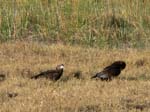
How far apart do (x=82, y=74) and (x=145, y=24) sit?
3.26m

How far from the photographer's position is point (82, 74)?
809 cm

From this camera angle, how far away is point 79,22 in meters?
10.8

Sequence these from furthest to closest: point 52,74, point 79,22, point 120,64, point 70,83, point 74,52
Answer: point 79,22 < point 74,52 < point 120,64 < point 52,74 < point 70,83

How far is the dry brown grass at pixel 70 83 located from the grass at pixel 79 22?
53 centimetres

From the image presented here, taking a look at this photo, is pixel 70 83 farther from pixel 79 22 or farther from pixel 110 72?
pixel 79 22

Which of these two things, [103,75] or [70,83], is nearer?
[70,83]

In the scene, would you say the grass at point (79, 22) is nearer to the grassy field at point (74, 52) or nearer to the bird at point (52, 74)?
the grassy field at point (74, 52)

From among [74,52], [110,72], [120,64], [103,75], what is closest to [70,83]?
[103,75]

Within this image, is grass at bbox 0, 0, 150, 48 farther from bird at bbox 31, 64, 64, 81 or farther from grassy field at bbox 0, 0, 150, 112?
bird at bbox 31, 64, 64, 81

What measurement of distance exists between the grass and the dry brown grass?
0.53 meters

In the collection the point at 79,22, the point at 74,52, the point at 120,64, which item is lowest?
the point at 74,52

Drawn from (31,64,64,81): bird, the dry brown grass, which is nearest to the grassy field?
the dry brown grass

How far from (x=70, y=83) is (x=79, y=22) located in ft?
11.3

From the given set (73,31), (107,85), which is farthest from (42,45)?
(107,85)
